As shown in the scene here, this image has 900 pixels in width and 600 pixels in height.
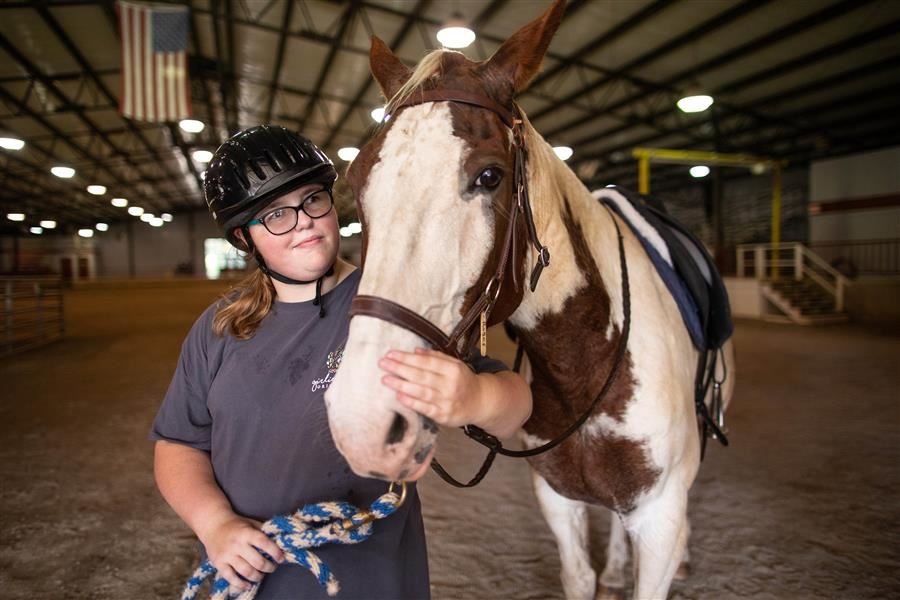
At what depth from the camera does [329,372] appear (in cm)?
103

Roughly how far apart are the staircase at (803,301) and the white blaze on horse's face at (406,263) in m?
12.1

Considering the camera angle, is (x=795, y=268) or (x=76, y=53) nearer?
(x=76, y=53)

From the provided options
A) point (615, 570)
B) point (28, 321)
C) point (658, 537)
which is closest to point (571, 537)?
point (658, 537)

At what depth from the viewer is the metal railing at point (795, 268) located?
11383 mm

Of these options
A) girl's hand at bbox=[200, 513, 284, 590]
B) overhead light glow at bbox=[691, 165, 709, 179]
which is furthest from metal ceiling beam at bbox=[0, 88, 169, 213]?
overhead light glow at bbox=[691, 165, 709, 179]

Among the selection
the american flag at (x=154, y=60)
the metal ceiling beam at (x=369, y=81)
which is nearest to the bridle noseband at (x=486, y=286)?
the metal ceiling beam at (x=369, y=81)

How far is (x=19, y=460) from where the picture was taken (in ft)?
12.0

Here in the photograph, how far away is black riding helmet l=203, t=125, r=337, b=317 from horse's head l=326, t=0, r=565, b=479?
20 cm

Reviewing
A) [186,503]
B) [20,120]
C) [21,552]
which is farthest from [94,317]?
[186,503]

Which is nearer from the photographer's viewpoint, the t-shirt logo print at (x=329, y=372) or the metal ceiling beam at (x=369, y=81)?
the t-shirt logo print at (x=329, y=372)

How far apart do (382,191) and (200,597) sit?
231cm

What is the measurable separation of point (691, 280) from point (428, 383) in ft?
4.60

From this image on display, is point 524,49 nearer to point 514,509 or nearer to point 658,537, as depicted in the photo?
point 658,537

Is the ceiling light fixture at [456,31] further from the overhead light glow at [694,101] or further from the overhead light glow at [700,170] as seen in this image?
the overhead light glow at [700,170]
